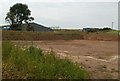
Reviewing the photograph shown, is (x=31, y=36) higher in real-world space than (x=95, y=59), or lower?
higher

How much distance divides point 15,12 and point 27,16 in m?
3.46

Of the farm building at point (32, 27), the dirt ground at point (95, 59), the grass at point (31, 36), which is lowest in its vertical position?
the dirt ground at point (95, 59)

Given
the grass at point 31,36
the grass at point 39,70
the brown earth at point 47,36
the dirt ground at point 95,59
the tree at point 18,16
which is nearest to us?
the grass at point 39,70

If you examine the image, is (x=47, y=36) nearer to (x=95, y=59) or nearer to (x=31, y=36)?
(x=31, y=36)

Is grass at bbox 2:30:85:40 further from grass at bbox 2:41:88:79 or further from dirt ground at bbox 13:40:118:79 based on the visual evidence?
grass at bbox 2:41:88:79

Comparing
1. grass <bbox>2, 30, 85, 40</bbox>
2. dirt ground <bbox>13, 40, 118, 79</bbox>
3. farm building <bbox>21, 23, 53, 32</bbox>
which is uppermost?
farm building <bbox>21, 23, 53, 32</bbox>

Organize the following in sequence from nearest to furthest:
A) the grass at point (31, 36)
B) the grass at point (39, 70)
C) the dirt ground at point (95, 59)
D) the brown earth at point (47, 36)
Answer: the grass at point (39, 70) → the dirt ground at point (95, 59) → the grass at point (31, 36) → the brown earth at point (47, 36)

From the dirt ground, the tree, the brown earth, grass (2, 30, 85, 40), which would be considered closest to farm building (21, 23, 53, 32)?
the tree

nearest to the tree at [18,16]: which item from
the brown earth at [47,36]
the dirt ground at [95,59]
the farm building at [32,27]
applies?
the farm building at [32,27]

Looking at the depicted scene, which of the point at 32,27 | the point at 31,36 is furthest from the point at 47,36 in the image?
the point at 32,27

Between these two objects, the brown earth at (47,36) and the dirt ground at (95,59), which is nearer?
the dirt ground at (95,59)

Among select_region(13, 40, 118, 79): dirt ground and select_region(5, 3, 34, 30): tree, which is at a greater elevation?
select_region(5, 3, 34, 30): tree

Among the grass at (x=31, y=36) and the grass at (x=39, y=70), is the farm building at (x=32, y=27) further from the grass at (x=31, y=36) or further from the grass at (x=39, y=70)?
the grass at (x=39, y=70)

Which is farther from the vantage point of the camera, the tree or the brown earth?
the tree
